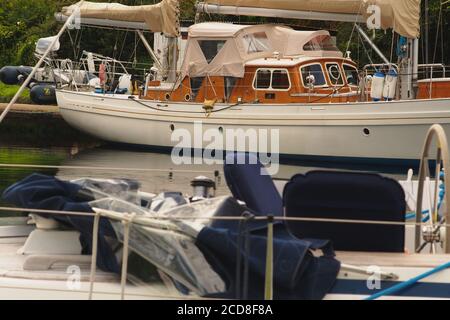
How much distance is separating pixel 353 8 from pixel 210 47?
4.15 meters

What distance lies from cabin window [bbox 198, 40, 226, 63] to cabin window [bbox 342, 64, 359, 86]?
3517 millimetres

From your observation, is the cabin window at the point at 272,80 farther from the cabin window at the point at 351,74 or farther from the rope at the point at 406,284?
the rope at the point at 406,284

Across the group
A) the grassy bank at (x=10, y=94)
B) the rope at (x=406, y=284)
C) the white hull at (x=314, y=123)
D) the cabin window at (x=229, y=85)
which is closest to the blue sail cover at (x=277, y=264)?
the rope at (x=406, y=284)

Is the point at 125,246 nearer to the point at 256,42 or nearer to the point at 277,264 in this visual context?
the point at 277,264

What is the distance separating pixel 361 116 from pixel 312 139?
204 centimetres

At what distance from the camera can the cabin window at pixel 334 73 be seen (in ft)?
94.2

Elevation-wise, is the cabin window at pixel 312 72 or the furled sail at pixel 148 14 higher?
the furled sail at pixel 148 14

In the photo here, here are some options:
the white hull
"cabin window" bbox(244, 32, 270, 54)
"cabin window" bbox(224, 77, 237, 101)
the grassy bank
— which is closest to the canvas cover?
"cabin window" bbox(244, 32, 270, 54)

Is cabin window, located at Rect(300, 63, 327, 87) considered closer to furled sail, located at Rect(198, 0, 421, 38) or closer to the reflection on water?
furled sail, located at Rect(198, 0, 421, 38)

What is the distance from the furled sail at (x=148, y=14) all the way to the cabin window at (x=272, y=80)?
12.6ft

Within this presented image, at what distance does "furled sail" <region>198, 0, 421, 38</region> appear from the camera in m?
27.5

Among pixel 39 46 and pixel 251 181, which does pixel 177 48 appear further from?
pixel 251 181

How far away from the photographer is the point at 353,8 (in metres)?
29.3

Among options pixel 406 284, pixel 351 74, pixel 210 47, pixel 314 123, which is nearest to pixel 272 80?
pixel 314 123
